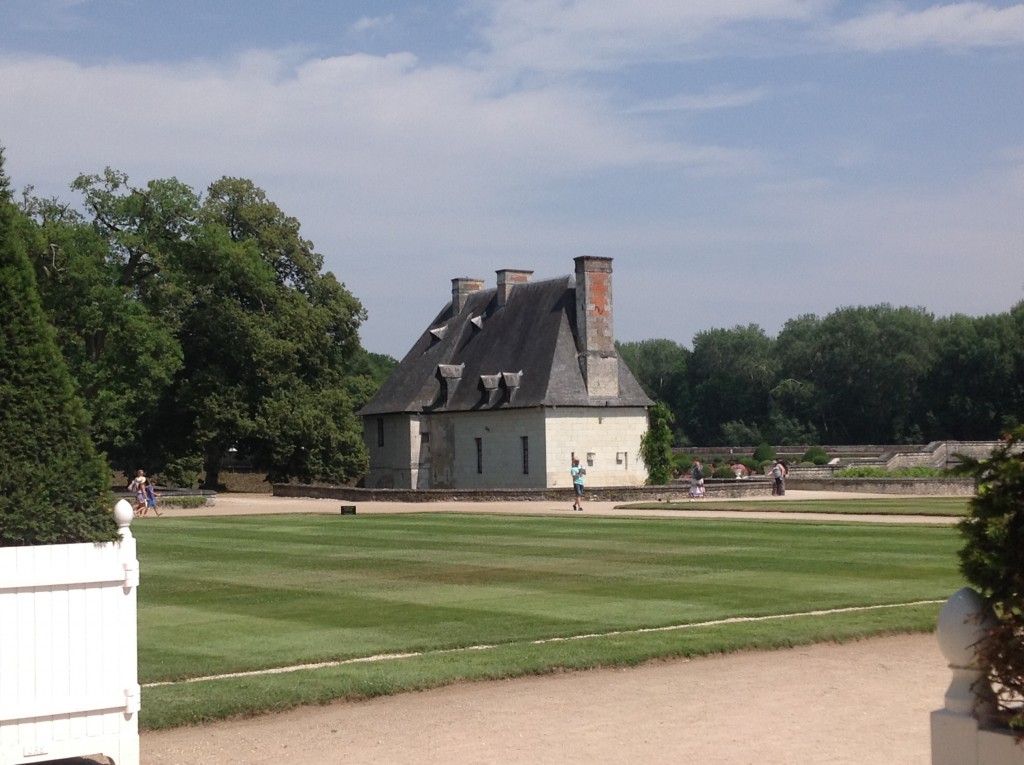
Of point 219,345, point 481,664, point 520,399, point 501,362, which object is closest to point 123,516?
point 481,664

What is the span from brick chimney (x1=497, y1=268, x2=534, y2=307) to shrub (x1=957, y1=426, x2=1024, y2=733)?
55249 mm

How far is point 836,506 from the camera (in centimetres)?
3653

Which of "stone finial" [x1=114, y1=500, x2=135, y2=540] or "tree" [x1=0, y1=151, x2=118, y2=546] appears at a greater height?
"tree" [x1=0, y1=151, x2=118, y2=546]

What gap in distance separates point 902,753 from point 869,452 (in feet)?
222

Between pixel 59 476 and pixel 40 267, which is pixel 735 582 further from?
pixel 40 267

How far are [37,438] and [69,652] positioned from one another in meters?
1.36

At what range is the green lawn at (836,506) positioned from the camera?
3319 cm

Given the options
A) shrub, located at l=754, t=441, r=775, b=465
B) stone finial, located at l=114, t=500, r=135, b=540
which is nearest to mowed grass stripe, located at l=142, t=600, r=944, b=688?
stone finial, located at l=114, t=500, r=135, b=540

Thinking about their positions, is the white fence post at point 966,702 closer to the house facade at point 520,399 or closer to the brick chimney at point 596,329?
the house facade at point 520,399

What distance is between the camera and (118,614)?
7836mm

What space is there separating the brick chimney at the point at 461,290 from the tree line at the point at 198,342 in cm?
585

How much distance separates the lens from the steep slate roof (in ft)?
176

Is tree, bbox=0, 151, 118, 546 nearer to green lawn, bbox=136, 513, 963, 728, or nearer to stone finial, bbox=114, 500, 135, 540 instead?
stone finial, bbox=114, 500, 135, 540

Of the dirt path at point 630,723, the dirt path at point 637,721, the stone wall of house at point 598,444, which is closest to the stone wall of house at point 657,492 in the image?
the stone wall of house at point 598,444
